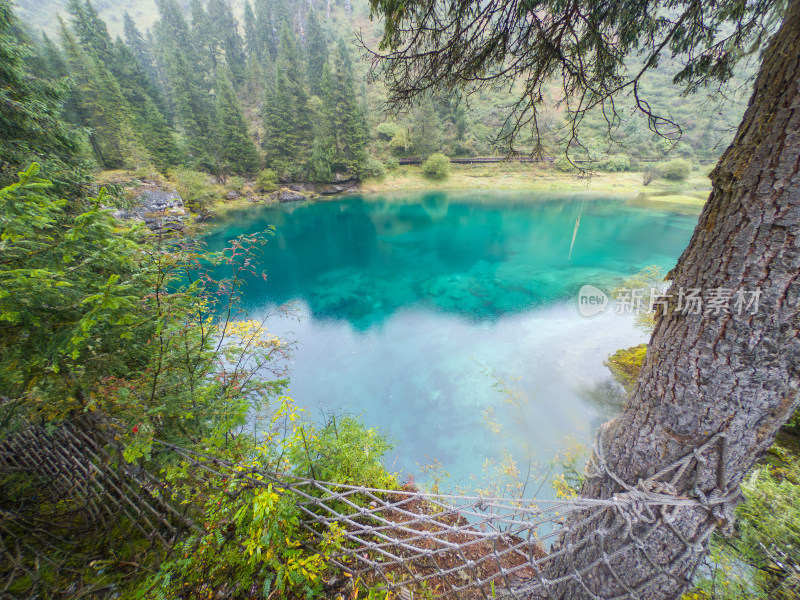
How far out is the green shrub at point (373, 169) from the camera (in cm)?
3136

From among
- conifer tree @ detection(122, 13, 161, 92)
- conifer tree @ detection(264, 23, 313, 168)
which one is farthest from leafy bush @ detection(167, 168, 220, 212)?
conifer tree @ detection(122, 13, 161, 92)

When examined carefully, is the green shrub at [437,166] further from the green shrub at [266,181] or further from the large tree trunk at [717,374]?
the large tree trunk at [717,374]

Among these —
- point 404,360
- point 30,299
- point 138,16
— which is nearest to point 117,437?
point 30,299

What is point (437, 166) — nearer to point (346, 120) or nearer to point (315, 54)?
point (346, 120)

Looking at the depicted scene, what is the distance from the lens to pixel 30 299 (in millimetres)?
1477

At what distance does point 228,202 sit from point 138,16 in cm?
13394

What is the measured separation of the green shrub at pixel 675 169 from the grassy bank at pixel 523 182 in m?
0.60

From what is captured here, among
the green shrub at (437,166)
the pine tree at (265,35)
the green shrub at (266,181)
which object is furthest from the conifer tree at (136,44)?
the green shrub at (437,166)

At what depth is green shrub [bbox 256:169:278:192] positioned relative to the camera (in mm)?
27375

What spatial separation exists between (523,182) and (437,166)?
1018 cm

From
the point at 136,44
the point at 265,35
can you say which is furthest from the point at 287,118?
the point at 136,44

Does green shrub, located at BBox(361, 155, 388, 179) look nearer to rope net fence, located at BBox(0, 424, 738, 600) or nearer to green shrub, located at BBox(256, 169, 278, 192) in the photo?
green shrub, located at BBox(256, 169, 278, 192)

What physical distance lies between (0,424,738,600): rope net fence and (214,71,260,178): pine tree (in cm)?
3124

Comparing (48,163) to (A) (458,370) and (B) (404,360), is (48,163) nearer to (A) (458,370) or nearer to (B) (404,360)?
(B) (404,360)
